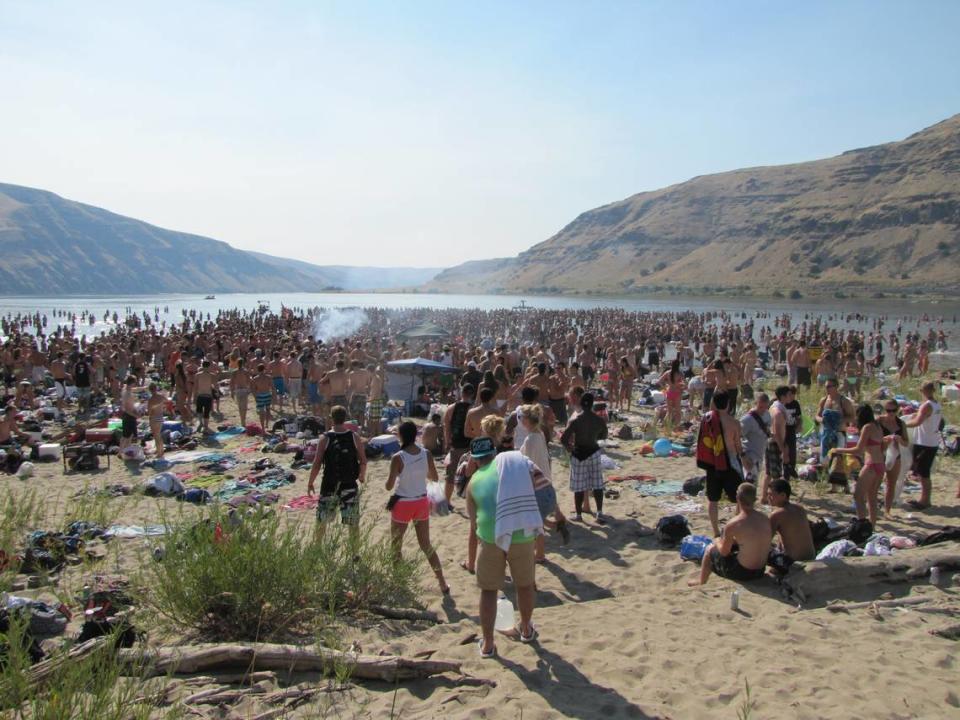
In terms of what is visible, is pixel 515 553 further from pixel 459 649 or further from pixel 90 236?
pixel 90 236

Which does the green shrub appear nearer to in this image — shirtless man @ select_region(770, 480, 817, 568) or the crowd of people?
the crowd of people

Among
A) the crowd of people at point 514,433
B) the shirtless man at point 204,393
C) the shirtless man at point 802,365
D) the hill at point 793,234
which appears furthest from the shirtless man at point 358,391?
the hill at point 793,234

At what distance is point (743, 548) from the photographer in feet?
17.7

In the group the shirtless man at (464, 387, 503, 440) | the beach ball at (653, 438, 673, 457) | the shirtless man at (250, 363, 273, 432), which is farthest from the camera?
the shirtless man at (250, 363, 273, 432)

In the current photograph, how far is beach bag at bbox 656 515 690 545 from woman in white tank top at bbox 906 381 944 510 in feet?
10.1

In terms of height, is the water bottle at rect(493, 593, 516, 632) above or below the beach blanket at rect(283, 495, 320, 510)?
above

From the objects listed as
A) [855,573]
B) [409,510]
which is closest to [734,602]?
[855,573]

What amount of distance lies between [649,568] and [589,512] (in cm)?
162

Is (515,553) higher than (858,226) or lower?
lower

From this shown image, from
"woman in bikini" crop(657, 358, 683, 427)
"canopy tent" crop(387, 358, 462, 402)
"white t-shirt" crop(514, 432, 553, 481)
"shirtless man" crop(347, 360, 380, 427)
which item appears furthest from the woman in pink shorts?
"canopy tent" crop(387, 358, 462, 402)

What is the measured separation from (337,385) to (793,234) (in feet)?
345

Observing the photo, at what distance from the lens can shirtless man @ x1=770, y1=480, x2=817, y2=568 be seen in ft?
17.8

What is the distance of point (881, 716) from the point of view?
3447 millimetres

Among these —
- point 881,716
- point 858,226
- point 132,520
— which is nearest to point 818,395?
point 881,716
